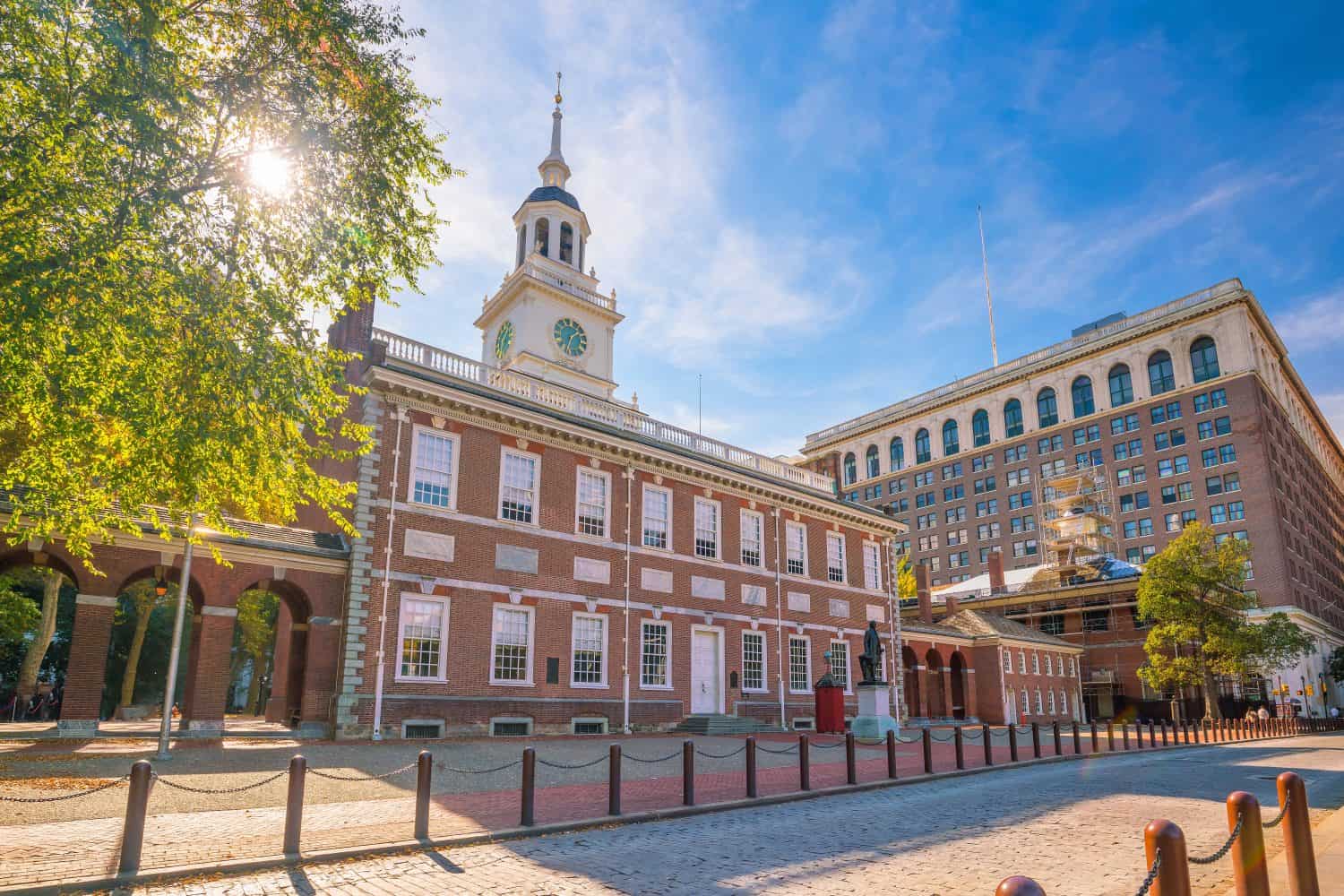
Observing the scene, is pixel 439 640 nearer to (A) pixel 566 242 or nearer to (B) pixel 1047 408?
(A) pixel 566 242

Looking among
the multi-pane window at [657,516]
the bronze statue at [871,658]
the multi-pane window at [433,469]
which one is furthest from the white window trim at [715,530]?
the multi-pane window at [433,469]

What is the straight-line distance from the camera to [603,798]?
12797 millimetres

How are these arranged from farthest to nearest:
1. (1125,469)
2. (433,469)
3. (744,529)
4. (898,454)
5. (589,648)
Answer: (898,454), (1125,469), (744,529), (589,648), (433,469)

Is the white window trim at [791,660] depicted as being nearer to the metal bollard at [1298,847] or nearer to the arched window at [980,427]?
the metal bollard at [1298,847]

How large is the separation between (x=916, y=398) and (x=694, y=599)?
76.0 metres

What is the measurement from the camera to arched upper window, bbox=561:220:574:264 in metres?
41.8

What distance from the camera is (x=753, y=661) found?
1248 inches

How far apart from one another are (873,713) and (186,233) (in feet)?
75.5

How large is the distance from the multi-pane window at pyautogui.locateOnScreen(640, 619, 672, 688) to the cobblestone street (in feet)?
45.8

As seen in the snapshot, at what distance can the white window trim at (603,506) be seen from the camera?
27250 millimetres

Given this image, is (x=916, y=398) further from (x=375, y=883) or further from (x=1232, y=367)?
(x=375, y=883)

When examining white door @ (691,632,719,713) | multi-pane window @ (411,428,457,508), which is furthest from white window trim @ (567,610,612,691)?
multi-pane window @ (411,428,457,508)

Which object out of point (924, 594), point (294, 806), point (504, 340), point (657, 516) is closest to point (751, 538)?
point (657, 516)

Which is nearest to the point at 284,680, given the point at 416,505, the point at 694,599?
the point at 416,505
